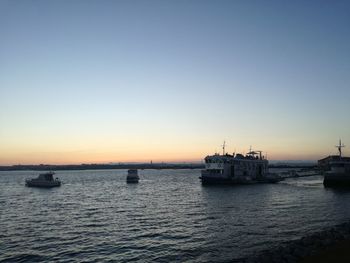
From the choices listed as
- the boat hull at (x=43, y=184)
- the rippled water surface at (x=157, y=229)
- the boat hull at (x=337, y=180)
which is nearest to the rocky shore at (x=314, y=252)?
the rippled water surface at (x=157, y=229)

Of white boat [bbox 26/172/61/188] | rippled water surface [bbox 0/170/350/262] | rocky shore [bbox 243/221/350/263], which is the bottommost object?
rippled water surface [bbox 0/170/350/262]

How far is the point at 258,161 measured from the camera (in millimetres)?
100938

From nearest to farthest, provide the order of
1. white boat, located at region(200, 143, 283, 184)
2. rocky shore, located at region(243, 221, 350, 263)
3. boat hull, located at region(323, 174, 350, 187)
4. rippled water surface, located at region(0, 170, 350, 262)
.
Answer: rocky shore, located at region(243, 221, 350, 263) → rippled water surface, located at region(0, 170, 350, 262) → boat hull, located at region(323, 174, 350, 187) → white boat, located at region(200, 143, 283, 184)

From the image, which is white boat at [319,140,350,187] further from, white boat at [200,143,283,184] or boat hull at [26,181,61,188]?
boat hull at [26,181,61,188]

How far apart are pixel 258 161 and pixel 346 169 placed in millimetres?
27134

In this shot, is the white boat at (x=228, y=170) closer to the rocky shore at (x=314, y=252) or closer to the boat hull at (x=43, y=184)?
the boat hull at (x=43, y=184)

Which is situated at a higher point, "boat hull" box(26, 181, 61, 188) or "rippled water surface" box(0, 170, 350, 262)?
"boat hull" box(26, 181, 61, 188)

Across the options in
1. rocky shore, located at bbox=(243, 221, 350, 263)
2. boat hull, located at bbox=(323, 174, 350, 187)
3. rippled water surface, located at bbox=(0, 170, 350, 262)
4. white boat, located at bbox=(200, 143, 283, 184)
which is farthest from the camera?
white boat, located at bbox=(200, 143, 283, 184)

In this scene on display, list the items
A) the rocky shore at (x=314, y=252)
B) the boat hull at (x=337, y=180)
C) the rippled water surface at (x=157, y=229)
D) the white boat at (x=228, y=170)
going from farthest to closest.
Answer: the white boat at (x=228, y=170) → the boat hull at (x=337, y=180) → the rippled water surface at (x=157, y=229) → the rocky shore at (x=314, y=252)

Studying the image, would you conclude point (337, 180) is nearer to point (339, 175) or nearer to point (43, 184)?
point (339, 175)

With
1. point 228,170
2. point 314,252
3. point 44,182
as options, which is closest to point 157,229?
point 314,252

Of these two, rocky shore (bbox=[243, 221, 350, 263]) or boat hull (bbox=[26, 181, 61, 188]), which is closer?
rocky shore (bbox=[243, 221, 350, 263])

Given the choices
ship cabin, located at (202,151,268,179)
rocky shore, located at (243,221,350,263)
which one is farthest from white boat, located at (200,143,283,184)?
rocky shore, located at (243,221,350,263)

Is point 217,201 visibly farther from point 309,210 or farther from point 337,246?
point 337,246
